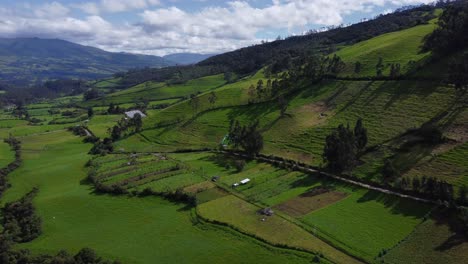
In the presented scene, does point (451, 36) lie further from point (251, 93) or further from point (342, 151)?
point (342, 151)

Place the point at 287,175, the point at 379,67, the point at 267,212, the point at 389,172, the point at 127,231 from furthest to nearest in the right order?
the point at 379,67, the point at 287,175, the point at 389,172, the point at 267,212, the point at 127,231

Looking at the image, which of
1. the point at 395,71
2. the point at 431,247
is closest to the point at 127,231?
the point at 431,247

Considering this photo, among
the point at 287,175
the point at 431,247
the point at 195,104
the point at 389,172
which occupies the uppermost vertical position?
the point at 195,104

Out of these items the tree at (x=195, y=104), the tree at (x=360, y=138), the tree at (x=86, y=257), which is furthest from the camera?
the tree at (x=195, y=104)

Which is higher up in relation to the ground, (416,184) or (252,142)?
(252,142)

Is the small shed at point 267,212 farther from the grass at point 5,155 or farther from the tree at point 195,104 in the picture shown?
the grass at point 5,155

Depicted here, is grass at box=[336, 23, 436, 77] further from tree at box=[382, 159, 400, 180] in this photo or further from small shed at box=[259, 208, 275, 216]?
small shed at box=[259, 208, 275, 216]

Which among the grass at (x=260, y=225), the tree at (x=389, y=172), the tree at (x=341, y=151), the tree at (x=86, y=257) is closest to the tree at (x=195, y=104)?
the tree at (x=341, y=151)
